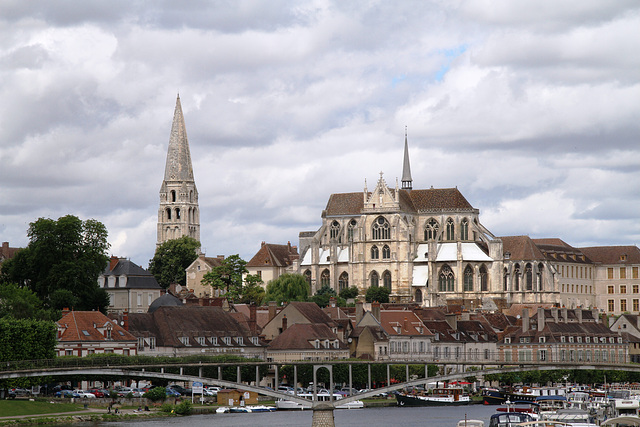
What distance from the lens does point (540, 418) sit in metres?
78.2

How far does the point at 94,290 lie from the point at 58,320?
16.3 m

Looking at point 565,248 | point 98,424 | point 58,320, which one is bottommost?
point 98,424

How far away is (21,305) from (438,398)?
105 ft

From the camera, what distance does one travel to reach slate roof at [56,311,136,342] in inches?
3740

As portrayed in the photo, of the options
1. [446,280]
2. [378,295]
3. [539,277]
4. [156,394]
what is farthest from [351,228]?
[156,394]

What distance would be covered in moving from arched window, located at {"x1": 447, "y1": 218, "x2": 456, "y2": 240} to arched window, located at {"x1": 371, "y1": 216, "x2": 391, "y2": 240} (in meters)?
8.22

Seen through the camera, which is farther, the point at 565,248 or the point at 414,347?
the point at 565,248

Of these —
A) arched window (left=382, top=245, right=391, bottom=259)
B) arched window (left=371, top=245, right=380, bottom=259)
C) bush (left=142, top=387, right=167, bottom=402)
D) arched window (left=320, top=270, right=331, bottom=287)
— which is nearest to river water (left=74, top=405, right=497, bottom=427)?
bush (left=142, top=387, right=167, bottom=402)

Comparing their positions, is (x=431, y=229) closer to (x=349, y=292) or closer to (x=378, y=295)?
(x=378, y=295)

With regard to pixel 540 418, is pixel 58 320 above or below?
above

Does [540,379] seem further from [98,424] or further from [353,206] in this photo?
[353,206]

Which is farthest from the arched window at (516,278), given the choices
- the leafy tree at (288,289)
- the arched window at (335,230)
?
the leafy tree at (288,289)

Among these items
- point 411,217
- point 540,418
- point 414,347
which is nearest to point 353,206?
point 411,217

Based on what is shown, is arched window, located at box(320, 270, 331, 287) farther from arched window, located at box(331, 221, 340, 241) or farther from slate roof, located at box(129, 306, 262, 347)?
slate roof, located at box(129, 306, 262, 347)
